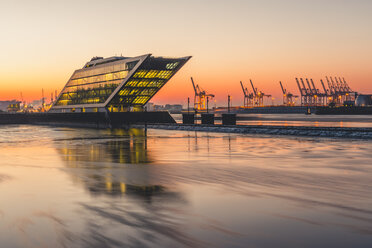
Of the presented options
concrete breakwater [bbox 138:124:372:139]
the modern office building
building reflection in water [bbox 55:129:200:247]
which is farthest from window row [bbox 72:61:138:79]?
building reflection in water [bbox 55:129:200:247]

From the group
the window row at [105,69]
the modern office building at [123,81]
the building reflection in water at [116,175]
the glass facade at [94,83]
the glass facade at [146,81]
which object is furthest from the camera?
the glass facade at [94,83]

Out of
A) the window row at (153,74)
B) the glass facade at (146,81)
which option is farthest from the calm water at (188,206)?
the window row at (153,74)

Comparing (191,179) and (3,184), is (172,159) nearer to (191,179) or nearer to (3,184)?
(191,179)

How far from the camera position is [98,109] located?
106m

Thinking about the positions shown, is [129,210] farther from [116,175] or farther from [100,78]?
[100,78]

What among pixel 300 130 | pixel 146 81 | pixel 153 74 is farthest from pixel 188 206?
pixel 146 81

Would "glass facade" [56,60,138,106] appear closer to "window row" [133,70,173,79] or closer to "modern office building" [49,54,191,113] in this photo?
"modern office building" [49,54,191,113]

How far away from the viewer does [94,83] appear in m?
110

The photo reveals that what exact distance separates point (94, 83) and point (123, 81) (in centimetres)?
2111

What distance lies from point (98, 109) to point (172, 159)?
3415 inches

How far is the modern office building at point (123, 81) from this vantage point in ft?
298

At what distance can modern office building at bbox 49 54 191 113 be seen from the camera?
90.9 m

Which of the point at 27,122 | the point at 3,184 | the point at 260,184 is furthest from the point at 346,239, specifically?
the point at 27,122

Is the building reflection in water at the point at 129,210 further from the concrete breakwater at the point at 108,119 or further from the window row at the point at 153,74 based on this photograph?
the window row at the point at 153,74
